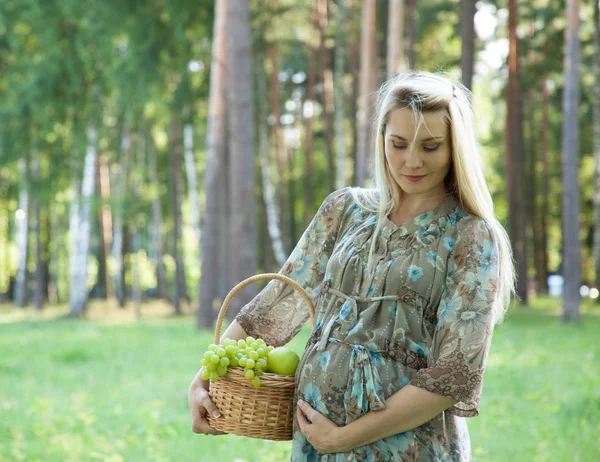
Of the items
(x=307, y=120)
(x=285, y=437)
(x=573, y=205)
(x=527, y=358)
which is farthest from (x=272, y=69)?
(x=285, y=437)

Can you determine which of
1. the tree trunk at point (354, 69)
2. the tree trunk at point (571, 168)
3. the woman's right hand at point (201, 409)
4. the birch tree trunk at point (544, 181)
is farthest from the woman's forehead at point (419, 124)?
the birch tree trunk at point (544, 181)

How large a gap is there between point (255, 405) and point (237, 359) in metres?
0.15

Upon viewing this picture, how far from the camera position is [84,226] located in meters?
23.6

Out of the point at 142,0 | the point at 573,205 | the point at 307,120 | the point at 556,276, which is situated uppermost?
the point at 142,0

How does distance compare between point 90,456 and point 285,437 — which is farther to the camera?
point 90,456

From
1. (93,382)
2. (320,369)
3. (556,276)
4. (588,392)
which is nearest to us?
(320,369)

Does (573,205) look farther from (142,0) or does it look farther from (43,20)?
(43,20)

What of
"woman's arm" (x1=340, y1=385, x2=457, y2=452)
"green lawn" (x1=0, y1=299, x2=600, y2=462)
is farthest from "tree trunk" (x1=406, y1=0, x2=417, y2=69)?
"woman's arm" (x1=340, y1=385, x2=457, y2=452)

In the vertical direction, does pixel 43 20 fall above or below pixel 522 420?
above

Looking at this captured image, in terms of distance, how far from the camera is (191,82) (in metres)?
19.9

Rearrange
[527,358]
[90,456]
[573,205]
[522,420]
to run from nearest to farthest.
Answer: [90,456], [522,420], [527,358], [573,205]

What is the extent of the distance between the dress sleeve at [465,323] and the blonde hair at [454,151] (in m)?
0.06

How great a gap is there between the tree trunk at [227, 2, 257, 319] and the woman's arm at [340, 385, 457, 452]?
1171cm

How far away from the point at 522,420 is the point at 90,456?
12.0 ft
